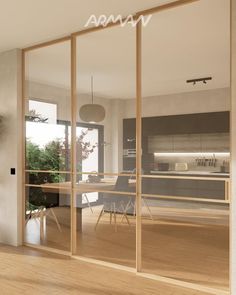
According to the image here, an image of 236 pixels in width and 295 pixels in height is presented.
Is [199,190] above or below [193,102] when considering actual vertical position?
below

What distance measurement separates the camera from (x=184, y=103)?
9.95 ft

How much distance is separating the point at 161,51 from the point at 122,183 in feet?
4.47

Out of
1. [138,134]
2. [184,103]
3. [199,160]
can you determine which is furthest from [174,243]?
[184,103]

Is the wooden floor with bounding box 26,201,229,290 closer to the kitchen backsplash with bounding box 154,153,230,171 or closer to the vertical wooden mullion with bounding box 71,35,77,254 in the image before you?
the vertical wooden mullion with bounding box 71,35,77,254

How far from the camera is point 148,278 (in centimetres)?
315

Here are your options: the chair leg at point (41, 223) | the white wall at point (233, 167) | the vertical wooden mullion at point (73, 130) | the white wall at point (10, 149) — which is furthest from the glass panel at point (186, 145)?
the white wall at point (10, 149)

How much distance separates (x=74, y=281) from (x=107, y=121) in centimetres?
158

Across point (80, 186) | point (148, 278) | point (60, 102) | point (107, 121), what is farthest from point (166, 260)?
point (60, 102)

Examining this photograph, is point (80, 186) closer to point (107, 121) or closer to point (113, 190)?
point (113, 190)

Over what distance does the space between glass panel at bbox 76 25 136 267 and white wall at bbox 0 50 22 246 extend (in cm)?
96

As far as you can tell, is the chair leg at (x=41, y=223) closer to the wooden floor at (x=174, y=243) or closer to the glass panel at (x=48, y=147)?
the glass panel at (x=48, y=147)

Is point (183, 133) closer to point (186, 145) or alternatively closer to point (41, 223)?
point (186, 145)

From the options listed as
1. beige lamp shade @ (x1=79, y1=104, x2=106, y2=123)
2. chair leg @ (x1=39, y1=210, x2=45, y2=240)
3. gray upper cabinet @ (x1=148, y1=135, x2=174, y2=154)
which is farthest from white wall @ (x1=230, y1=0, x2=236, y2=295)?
chair leg @ (x1=39, y1=210, x2=45, y2=240)

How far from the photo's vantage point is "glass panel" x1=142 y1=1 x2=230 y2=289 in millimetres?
2834
